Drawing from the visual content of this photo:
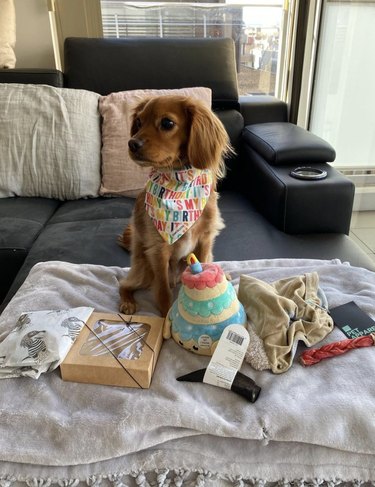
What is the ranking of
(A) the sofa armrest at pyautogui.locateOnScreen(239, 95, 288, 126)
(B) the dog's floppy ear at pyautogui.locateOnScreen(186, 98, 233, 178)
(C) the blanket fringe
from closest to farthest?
(C) the blanket fringe < (B) the dog's floppy ear at pyautogui.locateOnScreen(186, 98, 233, 178) < (A) the sofa armrest at pyautogui.locateOnScreen(239, 95, 288, 126)

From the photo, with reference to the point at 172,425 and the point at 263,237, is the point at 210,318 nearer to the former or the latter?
the point at 172,425

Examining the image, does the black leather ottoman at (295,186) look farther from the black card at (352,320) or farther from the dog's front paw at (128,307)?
the dog's front paw at (128,307)

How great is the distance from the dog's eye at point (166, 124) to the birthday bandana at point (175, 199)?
4.8 inches

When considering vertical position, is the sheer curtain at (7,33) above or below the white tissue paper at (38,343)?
above

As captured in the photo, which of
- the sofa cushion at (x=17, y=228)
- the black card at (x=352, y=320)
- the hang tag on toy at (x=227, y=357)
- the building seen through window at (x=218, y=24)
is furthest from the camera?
the building seen through window at (x=218, y=24)

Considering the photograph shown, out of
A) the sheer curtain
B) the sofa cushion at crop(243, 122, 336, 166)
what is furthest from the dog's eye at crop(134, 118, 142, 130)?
the sheer curtain

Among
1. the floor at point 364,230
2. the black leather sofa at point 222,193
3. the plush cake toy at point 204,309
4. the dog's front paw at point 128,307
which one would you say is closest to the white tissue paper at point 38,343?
the dog's front paw at point 128,307

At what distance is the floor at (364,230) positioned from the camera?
2445 mm

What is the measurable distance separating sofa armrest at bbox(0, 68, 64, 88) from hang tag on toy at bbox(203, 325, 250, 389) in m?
1.73

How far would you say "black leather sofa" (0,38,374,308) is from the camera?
1.54 meters

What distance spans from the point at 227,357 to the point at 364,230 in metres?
1.86

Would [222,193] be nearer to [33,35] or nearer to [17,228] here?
[17,228]

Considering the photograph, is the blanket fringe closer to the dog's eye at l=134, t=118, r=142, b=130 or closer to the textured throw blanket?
the textured throw blanket

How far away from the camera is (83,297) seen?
1.22m
